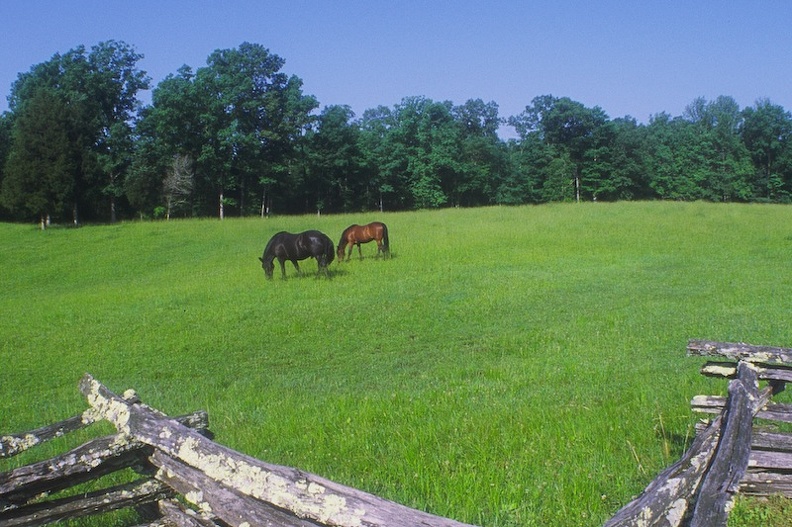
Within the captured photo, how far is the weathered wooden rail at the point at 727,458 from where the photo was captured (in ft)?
9.50

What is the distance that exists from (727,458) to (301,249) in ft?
71.9

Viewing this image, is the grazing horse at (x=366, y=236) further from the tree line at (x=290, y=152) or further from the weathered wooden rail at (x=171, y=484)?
the tree line at (x=290, y=152)

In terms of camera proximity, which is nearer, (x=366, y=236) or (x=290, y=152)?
(x=366, y=236)

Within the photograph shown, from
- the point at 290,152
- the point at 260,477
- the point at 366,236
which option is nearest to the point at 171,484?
the point at 260,477

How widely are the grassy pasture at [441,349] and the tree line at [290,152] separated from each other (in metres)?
21.1

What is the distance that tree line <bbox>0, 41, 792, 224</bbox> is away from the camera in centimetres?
5447

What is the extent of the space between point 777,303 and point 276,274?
658 inches

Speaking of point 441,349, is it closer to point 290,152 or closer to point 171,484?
point 171,484

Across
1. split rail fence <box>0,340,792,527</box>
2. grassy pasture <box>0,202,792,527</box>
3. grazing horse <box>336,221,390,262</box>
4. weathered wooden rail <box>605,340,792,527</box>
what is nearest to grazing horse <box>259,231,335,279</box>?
grassy pasture <box>0,202,792,527</box>

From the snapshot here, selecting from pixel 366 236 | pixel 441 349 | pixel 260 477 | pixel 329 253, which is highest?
pixel 366 236

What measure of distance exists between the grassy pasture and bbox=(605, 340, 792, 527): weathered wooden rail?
1.11ft

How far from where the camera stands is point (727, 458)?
3.52m

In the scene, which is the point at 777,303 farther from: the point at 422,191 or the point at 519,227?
the point at 422,191

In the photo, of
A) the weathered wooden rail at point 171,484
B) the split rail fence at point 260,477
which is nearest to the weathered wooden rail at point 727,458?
the split rail fence at point 260,477
